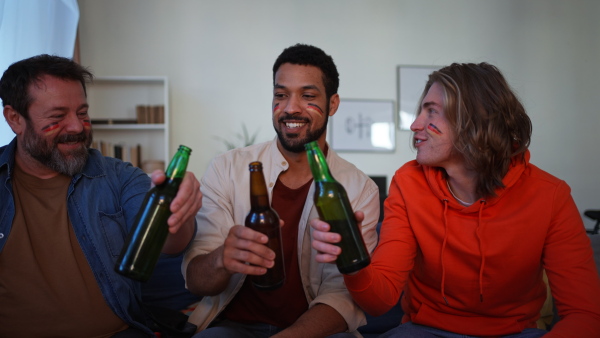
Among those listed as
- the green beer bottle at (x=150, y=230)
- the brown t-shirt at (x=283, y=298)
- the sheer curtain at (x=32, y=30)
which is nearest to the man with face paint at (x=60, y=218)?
the brown t-shirt at (x=283, y=298)

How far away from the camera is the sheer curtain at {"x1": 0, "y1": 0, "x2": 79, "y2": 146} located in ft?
8.16

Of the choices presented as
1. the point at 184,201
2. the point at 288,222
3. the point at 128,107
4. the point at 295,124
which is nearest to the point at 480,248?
the point at 288,222

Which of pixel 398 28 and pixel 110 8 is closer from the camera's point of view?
pixel 110 8

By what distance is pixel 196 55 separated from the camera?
4.97 metres

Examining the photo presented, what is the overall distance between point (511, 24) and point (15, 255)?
538 centimetres

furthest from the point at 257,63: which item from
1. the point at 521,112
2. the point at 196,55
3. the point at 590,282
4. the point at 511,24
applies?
the point at 590,282

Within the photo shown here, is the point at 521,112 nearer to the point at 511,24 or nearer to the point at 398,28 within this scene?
the point at 398,28

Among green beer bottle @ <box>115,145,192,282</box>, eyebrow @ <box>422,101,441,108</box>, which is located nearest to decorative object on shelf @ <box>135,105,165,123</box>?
eyebrow @ <box>422,101,441,108</box>

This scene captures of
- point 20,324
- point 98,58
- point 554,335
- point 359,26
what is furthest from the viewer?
point 359,26

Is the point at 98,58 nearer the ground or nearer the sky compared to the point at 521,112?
nearer the sky

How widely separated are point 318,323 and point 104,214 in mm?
738

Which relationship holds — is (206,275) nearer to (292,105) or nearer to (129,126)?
(292,105)

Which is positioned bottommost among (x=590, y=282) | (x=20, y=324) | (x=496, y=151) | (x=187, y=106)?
(x=20, y=324)

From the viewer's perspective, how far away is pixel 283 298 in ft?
5.23
